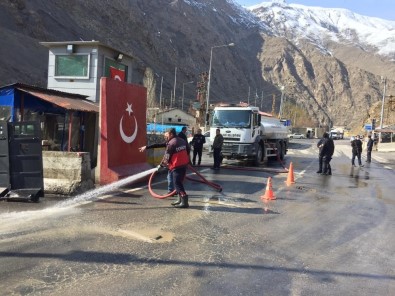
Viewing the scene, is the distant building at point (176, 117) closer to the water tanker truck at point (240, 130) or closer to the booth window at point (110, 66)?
the water tanker truck at point (240, 130)

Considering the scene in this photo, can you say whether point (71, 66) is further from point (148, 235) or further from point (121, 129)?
point (148, 235)

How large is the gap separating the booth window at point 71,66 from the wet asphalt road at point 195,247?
7.50 metres

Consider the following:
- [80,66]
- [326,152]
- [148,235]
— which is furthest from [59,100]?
[326,152]

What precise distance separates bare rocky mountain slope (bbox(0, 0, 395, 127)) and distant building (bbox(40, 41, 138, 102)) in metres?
40.4

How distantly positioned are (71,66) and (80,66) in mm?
385

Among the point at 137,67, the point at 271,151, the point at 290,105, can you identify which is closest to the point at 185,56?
the point at 137,67

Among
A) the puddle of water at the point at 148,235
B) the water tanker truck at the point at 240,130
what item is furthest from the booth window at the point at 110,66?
the puddle of water at the point at 148,235

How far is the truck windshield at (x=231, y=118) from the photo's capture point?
68.4 feet

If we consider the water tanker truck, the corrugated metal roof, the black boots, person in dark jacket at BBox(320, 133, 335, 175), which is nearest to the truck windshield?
the water tanker truck

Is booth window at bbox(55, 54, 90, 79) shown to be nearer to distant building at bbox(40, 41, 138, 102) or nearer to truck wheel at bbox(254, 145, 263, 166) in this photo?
distant building at bbox(40, 41, 138, 102)

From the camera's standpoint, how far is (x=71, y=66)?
17.3m

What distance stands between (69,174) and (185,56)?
122828 mm

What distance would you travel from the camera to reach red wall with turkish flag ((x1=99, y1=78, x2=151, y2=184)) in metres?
11.6

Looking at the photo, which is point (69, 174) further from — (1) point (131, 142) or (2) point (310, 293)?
(2) point (310, 293)
